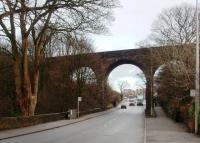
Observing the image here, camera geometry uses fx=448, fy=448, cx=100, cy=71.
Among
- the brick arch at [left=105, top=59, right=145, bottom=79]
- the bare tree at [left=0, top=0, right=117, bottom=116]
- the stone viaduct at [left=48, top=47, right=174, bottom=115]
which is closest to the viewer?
the bare tree at [left=0, top=0, right=117, bottom=116]

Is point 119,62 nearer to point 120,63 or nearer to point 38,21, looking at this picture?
point 120,63

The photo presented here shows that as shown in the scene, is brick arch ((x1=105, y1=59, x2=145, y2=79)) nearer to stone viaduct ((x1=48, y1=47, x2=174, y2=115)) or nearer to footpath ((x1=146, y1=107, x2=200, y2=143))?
stone viaduct ((x1=48, y1=47, x2=174, y2=115))

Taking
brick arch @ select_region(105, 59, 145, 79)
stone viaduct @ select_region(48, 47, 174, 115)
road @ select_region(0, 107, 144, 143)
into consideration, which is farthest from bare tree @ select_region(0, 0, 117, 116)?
brick arch @ select_region(105, 59, 145, 79)

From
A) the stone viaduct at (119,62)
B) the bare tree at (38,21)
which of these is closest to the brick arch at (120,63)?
the stone viaduct at (119,62)

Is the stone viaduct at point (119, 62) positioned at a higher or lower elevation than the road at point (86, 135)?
higher

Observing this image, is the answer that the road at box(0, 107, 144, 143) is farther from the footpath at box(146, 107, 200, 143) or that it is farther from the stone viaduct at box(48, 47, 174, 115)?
the stone viaduct at box(48, 47, 174, 115)

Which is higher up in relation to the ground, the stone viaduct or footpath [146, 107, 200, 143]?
the stone viaduct

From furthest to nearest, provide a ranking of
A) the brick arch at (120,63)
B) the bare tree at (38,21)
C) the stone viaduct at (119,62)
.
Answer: the brick arch at (120,63), the stone viaduct at (119,62), the bare tree at (38,21)

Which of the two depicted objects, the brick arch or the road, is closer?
the road

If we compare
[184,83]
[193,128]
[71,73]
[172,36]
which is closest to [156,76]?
[172,36]

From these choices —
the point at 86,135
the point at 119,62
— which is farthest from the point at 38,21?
the point at 119,62

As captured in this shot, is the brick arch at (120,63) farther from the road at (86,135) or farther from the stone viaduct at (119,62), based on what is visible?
the road at (86,135)

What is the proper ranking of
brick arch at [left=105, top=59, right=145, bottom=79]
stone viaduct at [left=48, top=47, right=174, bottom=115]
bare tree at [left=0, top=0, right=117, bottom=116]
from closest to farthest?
bare tree at [left=0, top=0, right=117, bottom=116] < stone viaduct at [left=48, top=47, right=174, bottom=115] < brick arch at [left=105, top=59, right=145, bottom=79]

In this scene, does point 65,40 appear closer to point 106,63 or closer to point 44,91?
point 44,91
